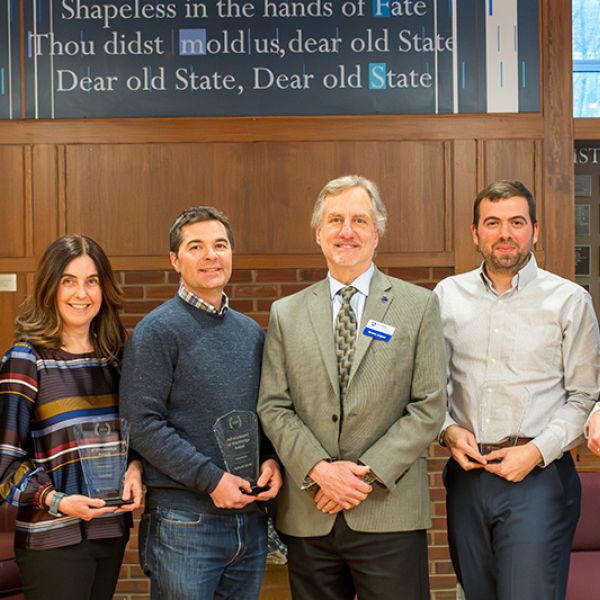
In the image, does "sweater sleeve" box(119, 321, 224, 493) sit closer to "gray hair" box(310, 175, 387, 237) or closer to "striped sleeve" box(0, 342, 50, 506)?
"striped sleeve" box(0, 342, 50, 506)

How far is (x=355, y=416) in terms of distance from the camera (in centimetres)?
248

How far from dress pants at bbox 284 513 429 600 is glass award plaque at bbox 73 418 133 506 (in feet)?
1.94

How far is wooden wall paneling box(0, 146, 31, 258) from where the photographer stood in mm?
4406

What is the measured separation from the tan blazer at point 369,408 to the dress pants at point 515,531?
0.66 ft

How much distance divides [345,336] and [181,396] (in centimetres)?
55

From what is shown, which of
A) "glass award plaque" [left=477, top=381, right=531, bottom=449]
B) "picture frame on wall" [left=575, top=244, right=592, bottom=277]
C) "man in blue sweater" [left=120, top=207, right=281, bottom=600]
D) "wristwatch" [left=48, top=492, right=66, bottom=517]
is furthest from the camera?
"picture frame on wall" [left=575, top=244, right=592, bottom=277]

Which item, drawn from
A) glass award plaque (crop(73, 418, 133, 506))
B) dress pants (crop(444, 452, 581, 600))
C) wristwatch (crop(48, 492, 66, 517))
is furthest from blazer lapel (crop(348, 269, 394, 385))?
wristwatch (crop(48, 492, 66, 517))

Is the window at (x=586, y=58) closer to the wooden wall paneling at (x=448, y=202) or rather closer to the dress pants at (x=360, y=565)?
the wooden wall paneling at (x=448, y=202)

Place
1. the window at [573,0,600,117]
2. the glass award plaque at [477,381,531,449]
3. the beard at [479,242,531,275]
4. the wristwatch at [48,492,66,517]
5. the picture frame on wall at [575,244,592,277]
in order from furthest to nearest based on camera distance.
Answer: the picture frame on wall at [575,244,592,277]
the window at [573,0,600,117]
the beard at [479,242,531,275]
the glass award plaque at [477,381,531,449]
the wristwatch at [48,492,66,517]

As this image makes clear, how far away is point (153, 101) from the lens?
14.3 feet

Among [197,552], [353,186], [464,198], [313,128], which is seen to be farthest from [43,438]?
[464,198]

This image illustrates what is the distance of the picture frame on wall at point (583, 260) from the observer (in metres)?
4.62

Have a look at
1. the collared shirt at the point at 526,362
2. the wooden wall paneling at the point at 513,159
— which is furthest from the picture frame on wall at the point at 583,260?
the collared shirt at the point at 526,362

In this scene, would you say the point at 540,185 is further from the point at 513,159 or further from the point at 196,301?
the point at 196,301
